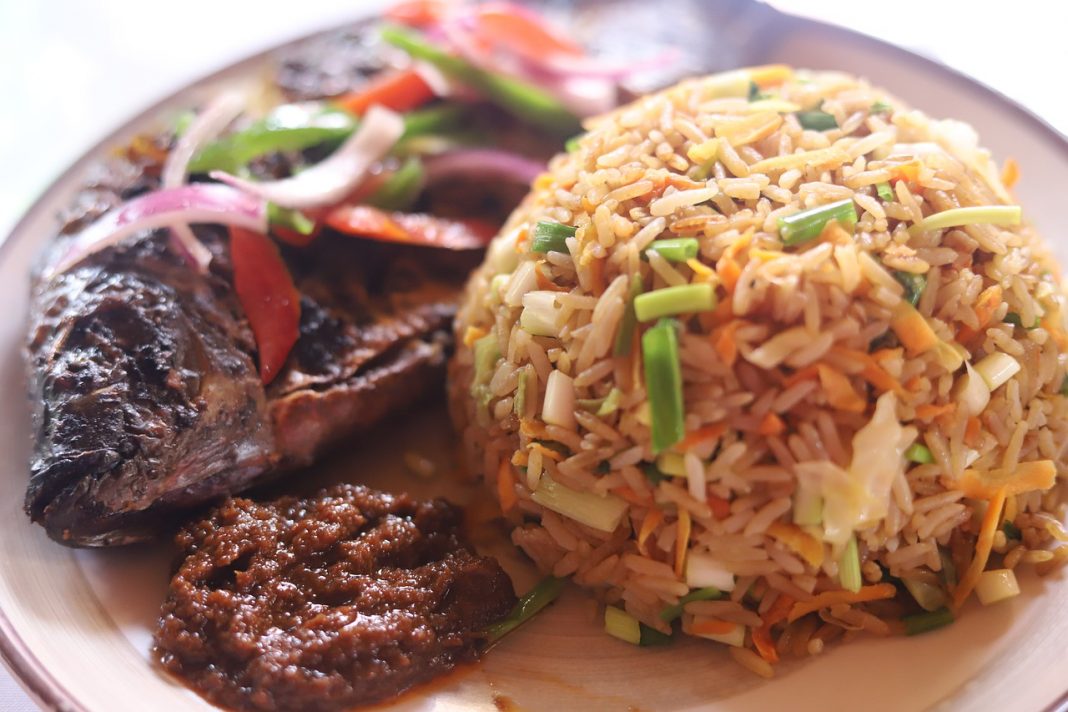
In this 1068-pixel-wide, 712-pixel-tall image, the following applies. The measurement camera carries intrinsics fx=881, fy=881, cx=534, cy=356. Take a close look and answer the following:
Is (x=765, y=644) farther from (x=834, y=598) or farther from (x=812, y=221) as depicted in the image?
(x=812, y=221)

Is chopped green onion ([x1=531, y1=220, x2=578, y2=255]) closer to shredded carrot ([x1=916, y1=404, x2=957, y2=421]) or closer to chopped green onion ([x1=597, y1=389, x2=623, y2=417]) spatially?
chopped green onion ([x1=597, y1=389, x2=623, y2=417])

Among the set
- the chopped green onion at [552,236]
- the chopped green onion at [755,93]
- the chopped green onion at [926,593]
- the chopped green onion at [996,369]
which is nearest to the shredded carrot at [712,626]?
the chopped green onion at [926,593]

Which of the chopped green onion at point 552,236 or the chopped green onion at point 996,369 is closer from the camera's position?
the chopped green onion at point 996,369

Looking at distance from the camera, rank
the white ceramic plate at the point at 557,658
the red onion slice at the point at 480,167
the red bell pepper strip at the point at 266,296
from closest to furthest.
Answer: the white ceramic plate at the point at 557,658, the red bell pepper strip at the point at 266,296, the red onion slice at the point at 480,167

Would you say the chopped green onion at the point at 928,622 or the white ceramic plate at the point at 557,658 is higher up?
the chopped green onion at the point at 928,622

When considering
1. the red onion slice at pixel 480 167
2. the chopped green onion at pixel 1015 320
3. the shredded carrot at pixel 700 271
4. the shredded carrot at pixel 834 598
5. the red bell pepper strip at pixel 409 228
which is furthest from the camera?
the red onion slice at pixel 480 167

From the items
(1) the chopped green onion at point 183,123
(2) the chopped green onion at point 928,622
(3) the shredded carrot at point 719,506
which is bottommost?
(2) the chopped green onion at point 928,622

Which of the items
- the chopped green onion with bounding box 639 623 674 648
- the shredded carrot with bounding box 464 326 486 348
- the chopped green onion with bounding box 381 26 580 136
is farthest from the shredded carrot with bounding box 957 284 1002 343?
the chopped green onion with bounding box 381 26 580 136

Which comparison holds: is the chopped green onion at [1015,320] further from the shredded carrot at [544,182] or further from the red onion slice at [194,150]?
the red onion slice at [194,150]
